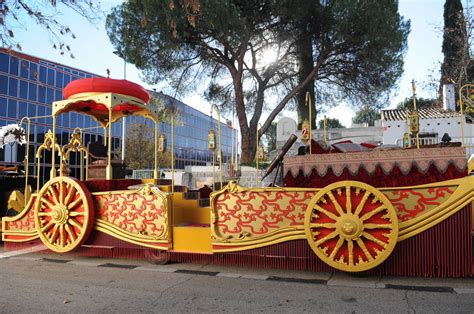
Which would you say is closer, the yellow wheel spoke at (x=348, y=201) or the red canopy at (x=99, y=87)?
the yellow wheel spoke at (x=348, y=201)

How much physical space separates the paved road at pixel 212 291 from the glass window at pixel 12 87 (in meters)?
25.3

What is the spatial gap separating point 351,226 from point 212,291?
1664 millimetres

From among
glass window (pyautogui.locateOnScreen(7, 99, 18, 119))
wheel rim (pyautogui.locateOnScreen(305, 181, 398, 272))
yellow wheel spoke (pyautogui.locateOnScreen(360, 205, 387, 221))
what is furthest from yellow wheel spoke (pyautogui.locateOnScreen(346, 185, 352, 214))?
glass window (pyautogui.locateOnScreen(7, 99, 18, 119))

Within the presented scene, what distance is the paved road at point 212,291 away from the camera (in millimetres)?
3424

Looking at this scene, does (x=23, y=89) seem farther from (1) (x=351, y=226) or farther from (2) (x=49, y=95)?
(1) (x=351, y=226)

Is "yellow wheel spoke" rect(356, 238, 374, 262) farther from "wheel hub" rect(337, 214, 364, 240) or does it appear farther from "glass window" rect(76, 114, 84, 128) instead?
"glass window" rect(76, 114, 84, 128)

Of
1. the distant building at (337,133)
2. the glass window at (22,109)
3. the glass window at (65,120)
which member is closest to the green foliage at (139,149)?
the glass window at (65,120)

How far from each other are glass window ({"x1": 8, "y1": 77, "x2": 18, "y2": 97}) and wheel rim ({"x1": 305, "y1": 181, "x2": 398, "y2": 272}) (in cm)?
2785

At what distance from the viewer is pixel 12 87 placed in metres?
26.3

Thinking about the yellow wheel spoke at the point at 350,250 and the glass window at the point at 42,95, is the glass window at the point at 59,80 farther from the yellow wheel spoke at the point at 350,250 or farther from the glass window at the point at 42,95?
the yellow wheel spoke at the point at 350,250

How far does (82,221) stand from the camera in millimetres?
5387

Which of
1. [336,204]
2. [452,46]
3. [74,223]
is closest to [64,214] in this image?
[74,223]

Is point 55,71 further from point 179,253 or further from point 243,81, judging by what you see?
point 179,253

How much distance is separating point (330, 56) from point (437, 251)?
17555mm
